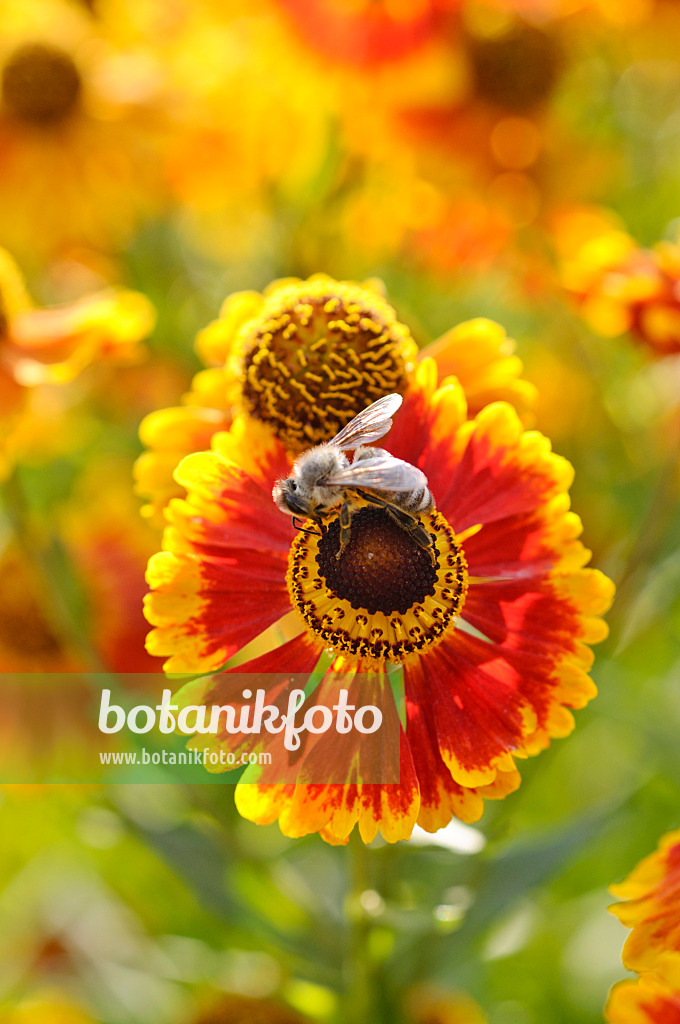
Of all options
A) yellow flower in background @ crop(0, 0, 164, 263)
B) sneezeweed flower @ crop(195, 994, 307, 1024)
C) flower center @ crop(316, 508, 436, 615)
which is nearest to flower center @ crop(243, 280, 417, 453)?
flower center @ crop(316, 508, 436, 615)

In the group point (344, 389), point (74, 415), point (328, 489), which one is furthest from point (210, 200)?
point (328, 489)

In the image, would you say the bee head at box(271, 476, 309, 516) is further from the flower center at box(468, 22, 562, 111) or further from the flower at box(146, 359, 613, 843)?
the flower center at box(468, 22, 562, 111)

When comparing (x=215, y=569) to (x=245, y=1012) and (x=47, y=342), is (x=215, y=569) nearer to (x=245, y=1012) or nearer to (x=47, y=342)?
(x=47, y=342)

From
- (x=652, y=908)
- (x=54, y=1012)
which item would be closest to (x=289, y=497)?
(x=652, y=908)

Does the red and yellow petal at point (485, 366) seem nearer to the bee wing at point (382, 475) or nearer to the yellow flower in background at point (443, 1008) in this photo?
the bee wing at point (382, 475)

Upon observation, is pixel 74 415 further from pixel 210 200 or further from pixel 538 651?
pixel 538 651
